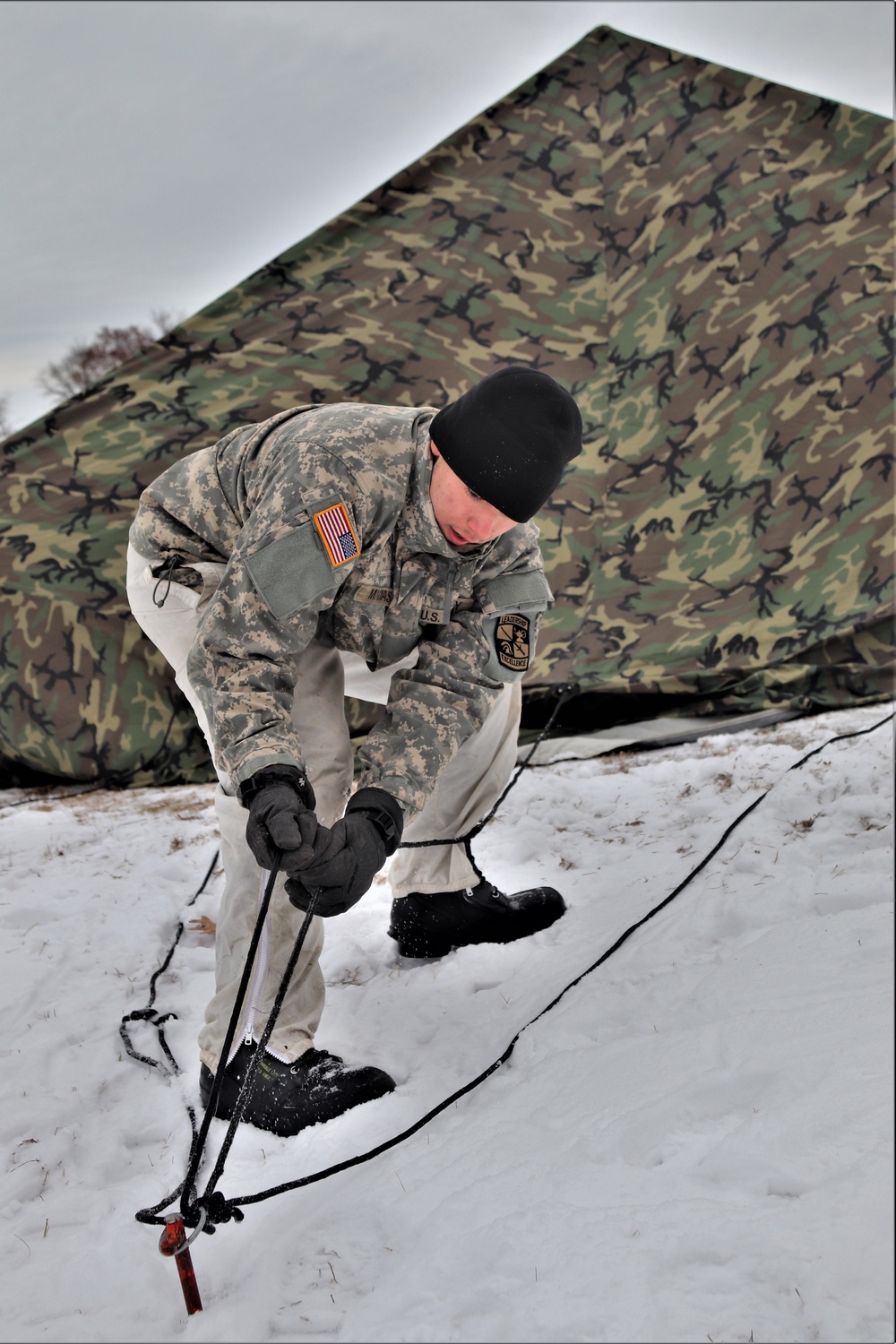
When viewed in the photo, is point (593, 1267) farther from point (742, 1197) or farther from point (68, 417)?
point (68, 417)

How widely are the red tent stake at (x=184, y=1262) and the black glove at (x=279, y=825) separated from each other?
0.46 meters

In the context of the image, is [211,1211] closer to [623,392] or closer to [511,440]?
[511,440]

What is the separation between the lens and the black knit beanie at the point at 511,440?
1612 mm

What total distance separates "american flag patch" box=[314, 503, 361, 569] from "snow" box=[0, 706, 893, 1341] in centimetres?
84

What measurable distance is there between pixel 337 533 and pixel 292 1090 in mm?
897

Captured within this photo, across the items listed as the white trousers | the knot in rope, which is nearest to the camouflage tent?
the white trousers

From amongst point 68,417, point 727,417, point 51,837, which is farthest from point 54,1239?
point 727,417

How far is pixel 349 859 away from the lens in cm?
144

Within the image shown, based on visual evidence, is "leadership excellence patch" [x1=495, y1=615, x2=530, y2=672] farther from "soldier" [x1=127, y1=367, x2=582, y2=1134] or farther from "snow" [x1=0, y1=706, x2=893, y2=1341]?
"snow" [x1=0, y1=706, x2=893, y2=1341]

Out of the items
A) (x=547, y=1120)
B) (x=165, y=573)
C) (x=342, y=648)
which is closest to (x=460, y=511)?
(x=342, y=648)

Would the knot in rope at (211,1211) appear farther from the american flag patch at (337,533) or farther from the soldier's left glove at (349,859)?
the american flag patch at (337,533)

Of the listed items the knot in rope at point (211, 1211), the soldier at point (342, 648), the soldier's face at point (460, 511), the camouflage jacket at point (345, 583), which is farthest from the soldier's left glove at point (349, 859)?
the soldier's face at point (460, 511)

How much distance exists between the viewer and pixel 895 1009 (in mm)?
893

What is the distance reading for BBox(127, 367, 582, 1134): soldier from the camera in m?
1.54
